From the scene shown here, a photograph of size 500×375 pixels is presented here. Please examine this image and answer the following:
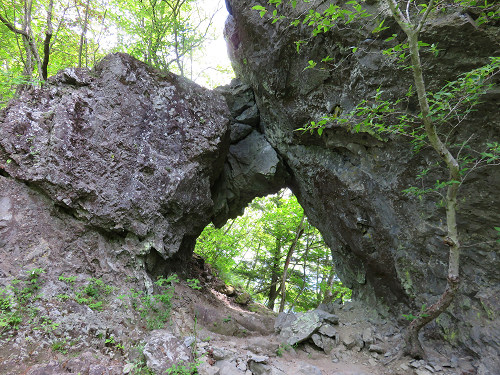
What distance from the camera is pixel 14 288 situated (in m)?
4.21

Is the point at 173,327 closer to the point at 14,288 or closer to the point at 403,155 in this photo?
the point at 14,288

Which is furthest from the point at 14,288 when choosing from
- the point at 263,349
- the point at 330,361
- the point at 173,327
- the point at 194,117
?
the point at 330,361

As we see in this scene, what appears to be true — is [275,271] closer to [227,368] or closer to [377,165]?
[377,165]

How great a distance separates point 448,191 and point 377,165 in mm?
2421

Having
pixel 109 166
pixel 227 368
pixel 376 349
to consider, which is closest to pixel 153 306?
pixel 227 368

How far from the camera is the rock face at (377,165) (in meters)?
4.76

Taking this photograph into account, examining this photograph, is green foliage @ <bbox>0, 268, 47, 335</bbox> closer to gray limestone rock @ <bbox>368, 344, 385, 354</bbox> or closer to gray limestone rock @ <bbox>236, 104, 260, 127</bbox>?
gray limestone rock @ <bbox>368, 344, 385, 354</bbox>

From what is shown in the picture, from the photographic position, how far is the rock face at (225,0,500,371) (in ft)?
15.6

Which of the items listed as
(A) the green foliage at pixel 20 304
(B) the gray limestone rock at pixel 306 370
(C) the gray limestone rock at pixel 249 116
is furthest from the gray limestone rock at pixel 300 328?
(C) the gray limestone rock at pixel 249 116

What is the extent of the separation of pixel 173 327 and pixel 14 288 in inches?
116

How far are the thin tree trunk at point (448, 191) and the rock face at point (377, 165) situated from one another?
46cm

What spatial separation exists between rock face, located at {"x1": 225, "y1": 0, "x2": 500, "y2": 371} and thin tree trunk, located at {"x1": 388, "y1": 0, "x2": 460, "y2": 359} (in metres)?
0.46

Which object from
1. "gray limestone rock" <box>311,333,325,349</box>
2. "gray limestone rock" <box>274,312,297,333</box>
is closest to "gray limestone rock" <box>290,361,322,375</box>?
"gray limestone rock" <box>311,333,325,349</box>

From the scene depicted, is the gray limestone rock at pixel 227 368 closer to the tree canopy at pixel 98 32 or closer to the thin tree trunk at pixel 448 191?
the thin tree trunk at pixel 448 191
